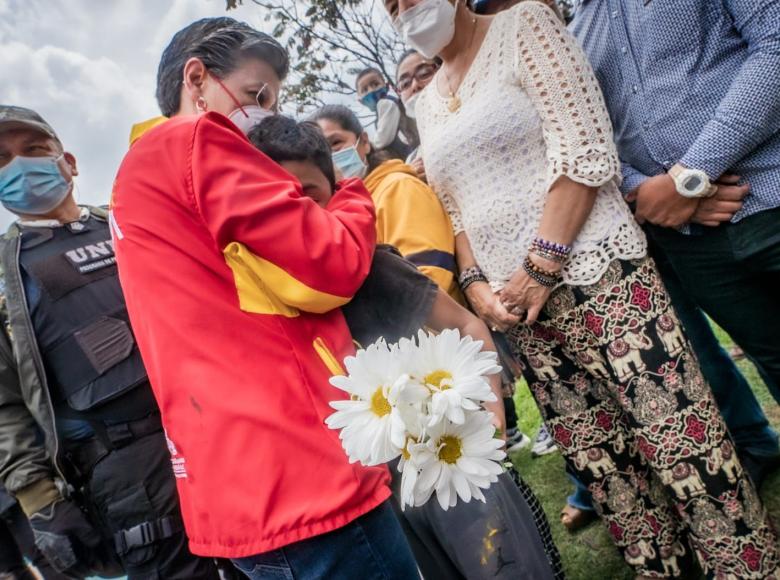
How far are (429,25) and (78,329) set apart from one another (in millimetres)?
1762

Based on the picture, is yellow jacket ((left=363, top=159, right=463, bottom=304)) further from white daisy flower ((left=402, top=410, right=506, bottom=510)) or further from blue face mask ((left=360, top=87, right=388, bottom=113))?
blue face mask ((left=360, top=87, right=388, bottom=113))

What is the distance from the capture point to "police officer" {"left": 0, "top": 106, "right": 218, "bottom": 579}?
182 centimetres

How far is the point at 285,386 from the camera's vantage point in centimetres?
108

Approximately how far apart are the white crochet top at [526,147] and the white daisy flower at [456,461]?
37.6 inches

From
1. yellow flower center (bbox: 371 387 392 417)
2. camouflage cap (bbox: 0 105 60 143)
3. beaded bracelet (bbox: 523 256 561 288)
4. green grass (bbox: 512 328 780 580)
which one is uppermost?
camouflage cap (bbox: 0 105 60 143)

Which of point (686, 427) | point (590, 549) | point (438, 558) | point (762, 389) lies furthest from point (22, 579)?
point (762, 389)

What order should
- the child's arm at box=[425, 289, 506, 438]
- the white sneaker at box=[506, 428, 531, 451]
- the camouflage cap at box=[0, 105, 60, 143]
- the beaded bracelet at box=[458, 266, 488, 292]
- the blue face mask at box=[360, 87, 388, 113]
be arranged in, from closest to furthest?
the child's arm at box=[425, 289, 506, 438] < the beaded bracelet at box=[458, 266, 488, 292] < the camouflage cap at box=[0, 105, 60, 143] < the white sneaker at box=[506, 428, 531, 451] < the blue face mask at box=[360, 87, 388, 113]

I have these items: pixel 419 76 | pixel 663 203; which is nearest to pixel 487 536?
pixel 663 203

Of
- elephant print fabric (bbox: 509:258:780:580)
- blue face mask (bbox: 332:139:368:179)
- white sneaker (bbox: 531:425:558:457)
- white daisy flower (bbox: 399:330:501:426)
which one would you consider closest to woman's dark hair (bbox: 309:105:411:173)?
blue face mask (bbox: 332:139:368:179)

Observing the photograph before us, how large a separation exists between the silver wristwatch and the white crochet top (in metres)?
0.18

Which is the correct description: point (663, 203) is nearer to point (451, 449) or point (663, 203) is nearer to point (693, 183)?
point (693, 183)

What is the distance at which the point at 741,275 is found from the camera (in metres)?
1.64

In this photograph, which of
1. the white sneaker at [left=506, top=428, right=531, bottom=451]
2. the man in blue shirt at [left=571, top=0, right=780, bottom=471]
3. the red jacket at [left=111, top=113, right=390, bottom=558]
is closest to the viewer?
the red jacket at [left=111, top=113, right=390, bottom=558]

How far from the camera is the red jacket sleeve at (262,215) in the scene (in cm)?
104
